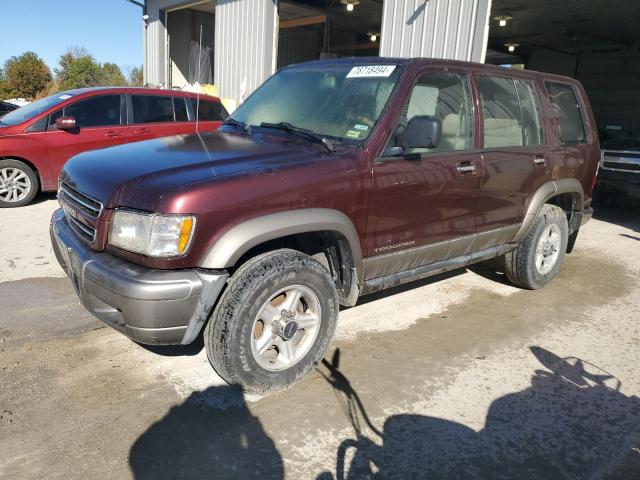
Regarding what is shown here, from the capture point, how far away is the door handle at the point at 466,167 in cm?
376

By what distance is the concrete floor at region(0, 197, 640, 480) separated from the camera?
2.49 m

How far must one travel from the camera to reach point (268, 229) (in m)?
2.74

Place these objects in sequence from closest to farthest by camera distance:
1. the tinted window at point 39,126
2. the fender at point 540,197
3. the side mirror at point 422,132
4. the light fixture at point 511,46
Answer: the side mirror at point 422,132
the fender at point 540,197
the tinted window at point 39,126
the light fixture at point 511,46

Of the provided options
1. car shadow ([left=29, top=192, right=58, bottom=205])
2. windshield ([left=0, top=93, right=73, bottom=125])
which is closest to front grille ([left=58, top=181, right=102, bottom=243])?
windshield ([left=0, top=93, right=73, bottom=125])

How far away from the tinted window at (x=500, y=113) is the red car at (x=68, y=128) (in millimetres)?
5305

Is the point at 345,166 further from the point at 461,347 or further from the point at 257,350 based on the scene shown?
the point at 461,347

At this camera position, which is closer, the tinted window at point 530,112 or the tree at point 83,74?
the tinted window at point 530,112

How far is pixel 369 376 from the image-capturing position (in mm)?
3275

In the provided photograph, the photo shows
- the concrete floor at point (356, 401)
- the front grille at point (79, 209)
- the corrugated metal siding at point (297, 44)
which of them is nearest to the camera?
the concrete floor at point (356, 401)

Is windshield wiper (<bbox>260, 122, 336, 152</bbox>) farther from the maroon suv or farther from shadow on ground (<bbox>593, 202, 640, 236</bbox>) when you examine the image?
shadow on ground (<bbox>593, 202, 640, 236</bbox>)

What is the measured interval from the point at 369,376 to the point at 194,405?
1.08 m

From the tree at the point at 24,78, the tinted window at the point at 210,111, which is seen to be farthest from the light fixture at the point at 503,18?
the tree at the point at 24,78

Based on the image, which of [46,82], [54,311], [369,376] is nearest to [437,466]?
[369,376]

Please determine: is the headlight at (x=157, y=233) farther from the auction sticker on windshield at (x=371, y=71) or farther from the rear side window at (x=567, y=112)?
the rear side window at (x=567, y=112)
